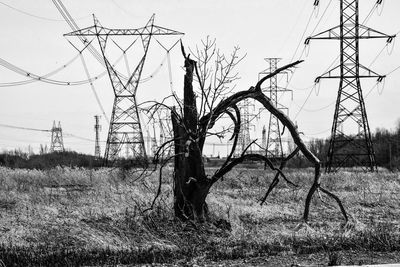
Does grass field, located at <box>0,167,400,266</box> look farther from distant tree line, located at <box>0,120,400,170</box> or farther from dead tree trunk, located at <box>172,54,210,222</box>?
distant tree line, located at <box>0,120,400,170</box>

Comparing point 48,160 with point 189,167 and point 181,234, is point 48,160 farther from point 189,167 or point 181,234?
point 181,234

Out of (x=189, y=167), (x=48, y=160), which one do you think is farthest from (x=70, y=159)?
(x=189, y=167)

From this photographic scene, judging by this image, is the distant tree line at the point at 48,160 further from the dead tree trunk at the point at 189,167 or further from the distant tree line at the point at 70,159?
the dead tree trunk at the point at 189,167

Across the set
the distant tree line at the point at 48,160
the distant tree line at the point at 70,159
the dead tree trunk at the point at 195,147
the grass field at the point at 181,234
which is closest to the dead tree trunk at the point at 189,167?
the dead tree trunk at the point at 195,147

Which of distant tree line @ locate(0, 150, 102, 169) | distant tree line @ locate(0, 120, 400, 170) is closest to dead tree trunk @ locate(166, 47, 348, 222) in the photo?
distant tree line @ locate(0, 120, 400, 170)

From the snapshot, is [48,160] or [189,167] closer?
[189,167]

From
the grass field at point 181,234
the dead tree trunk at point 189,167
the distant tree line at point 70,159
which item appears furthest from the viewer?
the distant tree line at point 70,159

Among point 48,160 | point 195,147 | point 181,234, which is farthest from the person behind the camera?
point 48,160

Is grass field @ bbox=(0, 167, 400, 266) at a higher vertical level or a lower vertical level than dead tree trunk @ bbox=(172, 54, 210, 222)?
lower

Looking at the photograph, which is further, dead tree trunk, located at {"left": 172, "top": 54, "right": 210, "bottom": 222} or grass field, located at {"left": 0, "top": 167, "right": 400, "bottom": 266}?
dead tree trunk, located at {"left": 172, "top": 54, "right": 210, "bottom": 222}

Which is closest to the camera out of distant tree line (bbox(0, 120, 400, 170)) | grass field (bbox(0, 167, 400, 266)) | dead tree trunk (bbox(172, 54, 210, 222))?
grass field (bbox(0, 167, 400, 266))

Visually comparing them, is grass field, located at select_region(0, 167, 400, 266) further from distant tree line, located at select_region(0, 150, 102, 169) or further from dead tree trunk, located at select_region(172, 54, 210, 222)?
distant tree line, located at select_region(0, 150, 102, 169)

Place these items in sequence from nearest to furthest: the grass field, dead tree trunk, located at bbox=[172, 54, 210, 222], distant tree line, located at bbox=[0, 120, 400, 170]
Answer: the grass field → dead tree trunk, located at bbox=[172, 54, 210, 222] → distant tree line, located at bbox=[0, 120, 400, 170]

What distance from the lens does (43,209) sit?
51.2 ft
